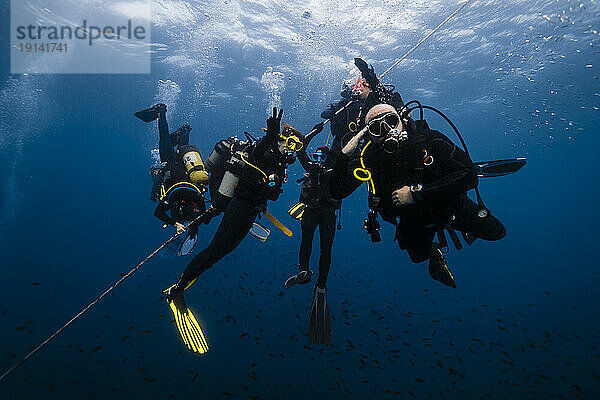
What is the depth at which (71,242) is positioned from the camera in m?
36.7

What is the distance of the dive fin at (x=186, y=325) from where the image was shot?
4.41 meters

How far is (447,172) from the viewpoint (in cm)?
335

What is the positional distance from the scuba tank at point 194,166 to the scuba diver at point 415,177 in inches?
96.2

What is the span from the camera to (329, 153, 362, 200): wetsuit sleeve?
3.66 meters

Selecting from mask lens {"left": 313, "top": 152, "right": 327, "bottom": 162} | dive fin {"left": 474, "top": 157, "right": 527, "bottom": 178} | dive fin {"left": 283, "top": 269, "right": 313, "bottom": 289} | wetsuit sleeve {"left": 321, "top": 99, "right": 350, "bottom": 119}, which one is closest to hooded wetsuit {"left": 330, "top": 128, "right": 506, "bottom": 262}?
dive fin {"left": 474, "top": 157, "right": 527, "bottom": 178}

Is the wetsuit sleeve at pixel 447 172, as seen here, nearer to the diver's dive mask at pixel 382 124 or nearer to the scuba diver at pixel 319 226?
the diver's dive mask at pixel 382 124

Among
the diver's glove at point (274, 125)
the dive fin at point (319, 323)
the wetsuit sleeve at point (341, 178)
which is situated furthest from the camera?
the dive fin at point (319, 323)

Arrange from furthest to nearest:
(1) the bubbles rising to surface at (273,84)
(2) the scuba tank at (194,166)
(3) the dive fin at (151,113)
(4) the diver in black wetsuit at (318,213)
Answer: (1) the bubbles rising to surface at (273,84)
(3) the dive fin at (151,113)
(4) the diver in black wetsuit at (318,213)
(2) the scuba tank at (194,166)

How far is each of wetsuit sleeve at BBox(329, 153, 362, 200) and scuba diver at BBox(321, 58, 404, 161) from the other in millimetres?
867

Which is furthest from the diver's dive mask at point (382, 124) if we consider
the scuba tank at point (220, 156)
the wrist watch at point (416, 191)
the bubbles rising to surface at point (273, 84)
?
the bubbles rising to surface at point (273, 84)

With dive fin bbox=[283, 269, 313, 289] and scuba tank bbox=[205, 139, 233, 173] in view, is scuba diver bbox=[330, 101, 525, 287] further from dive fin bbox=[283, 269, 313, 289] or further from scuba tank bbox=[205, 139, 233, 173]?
scuba tank bbox=[205, 139, 233, 173]

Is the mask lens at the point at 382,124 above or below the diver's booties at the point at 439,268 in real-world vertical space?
above

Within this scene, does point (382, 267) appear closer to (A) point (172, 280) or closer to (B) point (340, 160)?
(A) point (172, 280)

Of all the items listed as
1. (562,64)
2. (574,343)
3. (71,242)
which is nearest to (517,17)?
(562,64)
